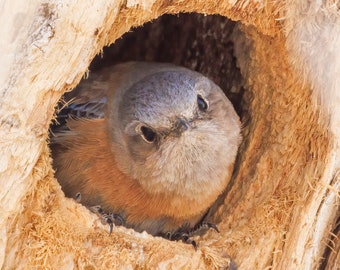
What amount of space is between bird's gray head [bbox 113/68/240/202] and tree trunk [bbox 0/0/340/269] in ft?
0.93

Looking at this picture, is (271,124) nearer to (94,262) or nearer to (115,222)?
(115,222)

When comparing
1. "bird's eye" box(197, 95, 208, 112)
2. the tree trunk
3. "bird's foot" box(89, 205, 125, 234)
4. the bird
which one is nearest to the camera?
the tree trunk

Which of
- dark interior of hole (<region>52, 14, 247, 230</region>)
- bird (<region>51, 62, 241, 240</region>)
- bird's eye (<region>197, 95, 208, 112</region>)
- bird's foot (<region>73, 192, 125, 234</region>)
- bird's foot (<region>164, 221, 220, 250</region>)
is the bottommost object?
bird's foot (<region>73, 192, 125, 234</region>)

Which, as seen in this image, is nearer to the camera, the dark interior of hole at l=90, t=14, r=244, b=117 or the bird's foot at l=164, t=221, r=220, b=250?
the bird's foot at l=164, t=221, r=220, b=250

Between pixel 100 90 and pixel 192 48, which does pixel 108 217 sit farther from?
pixel 192 48

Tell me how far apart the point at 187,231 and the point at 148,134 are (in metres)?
0.87

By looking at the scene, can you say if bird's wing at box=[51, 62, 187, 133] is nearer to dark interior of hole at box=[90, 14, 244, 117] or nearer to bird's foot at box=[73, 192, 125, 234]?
dark interior of hole at box=[90, 14, 244, 117]

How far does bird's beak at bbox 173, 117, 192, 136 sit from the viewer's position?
13.4ft

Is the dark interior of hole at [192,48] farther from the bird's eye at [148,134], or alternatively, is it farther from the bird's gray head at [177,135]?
the bird's eye at [148,134]

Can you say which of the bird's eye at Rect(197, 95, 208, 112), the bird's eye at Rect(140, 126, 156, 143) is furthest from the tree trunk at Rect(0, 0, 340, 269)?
the bird's eye at Rect(140, 126, 156, 143)

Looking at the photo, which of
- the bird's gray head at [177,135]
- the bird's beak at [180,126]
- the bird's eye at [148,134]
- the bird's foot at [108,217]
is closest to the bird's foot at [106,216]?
the bird's foot at [108,217]

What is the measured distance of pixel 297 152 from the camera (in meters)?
4.09

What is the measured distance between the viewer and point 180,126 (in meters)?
4.09

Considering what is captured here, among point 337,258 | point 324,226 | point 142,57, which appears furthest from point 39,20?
point 142,57
